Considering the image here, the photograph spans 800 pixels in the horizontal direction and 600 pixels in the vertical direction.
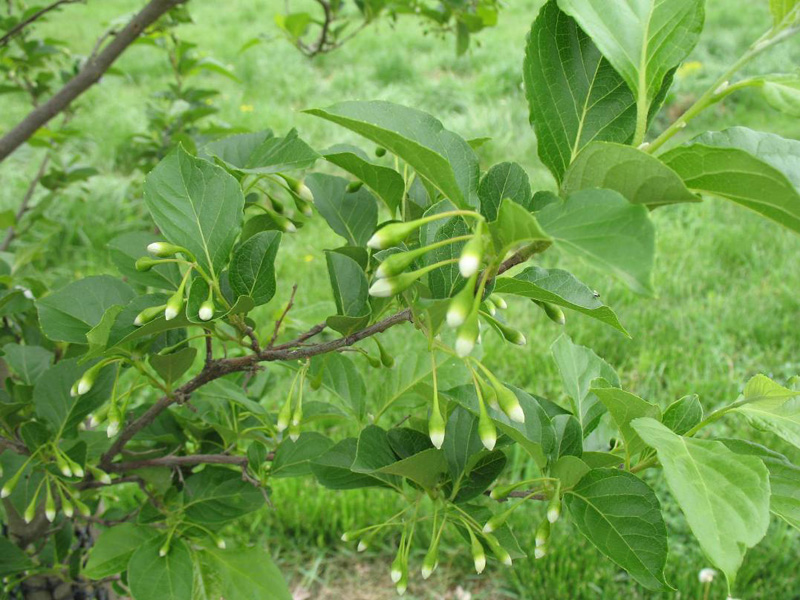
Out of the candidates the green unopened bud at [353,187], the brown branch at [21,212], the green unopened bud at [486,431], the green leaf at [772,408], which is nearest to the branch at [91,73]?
the brown branch at [21,212]

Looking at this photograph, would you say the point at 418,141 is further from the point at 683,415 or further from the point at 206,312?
the point at 683,415

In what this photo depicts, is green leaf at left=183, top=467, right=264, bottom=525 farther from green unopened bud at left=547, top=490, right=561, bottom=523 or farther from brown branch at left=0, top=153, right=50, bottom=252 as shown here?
brown branch at left=0, top=153, right=50, bottom=252

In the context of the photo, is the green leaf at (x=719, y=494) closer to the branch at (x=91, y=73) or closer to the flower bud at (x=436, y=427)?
the flower bud at (x=436, y=427)

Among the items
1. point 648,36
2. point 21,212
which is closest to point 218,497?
point 648,36

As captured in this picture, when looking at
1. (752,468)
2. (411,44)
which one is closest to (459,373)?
(752,468)

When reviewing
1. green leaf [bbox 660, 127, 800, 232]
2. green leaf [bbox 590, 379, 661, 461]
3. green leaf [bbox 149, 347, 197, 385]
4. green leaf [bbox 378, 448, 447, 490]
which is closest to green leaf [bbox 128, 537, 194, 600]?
green leaf [bbox 149, 347, 197, 385]

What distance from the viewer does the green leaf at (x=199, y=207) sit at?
30.3 inches

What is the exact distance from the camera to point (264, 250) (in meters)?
0.76

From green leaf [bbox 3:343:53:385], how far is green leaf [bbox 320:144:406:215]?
72cm

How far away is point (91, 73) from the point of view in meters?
1.57

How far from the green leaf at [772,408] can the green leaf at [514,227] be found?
1.06 ft

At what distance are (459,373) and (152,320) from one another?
0.44 m

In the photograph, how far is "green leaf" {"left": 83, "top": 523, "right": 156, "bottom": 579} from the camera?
1070mm

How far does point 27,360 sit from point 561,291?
930mm
